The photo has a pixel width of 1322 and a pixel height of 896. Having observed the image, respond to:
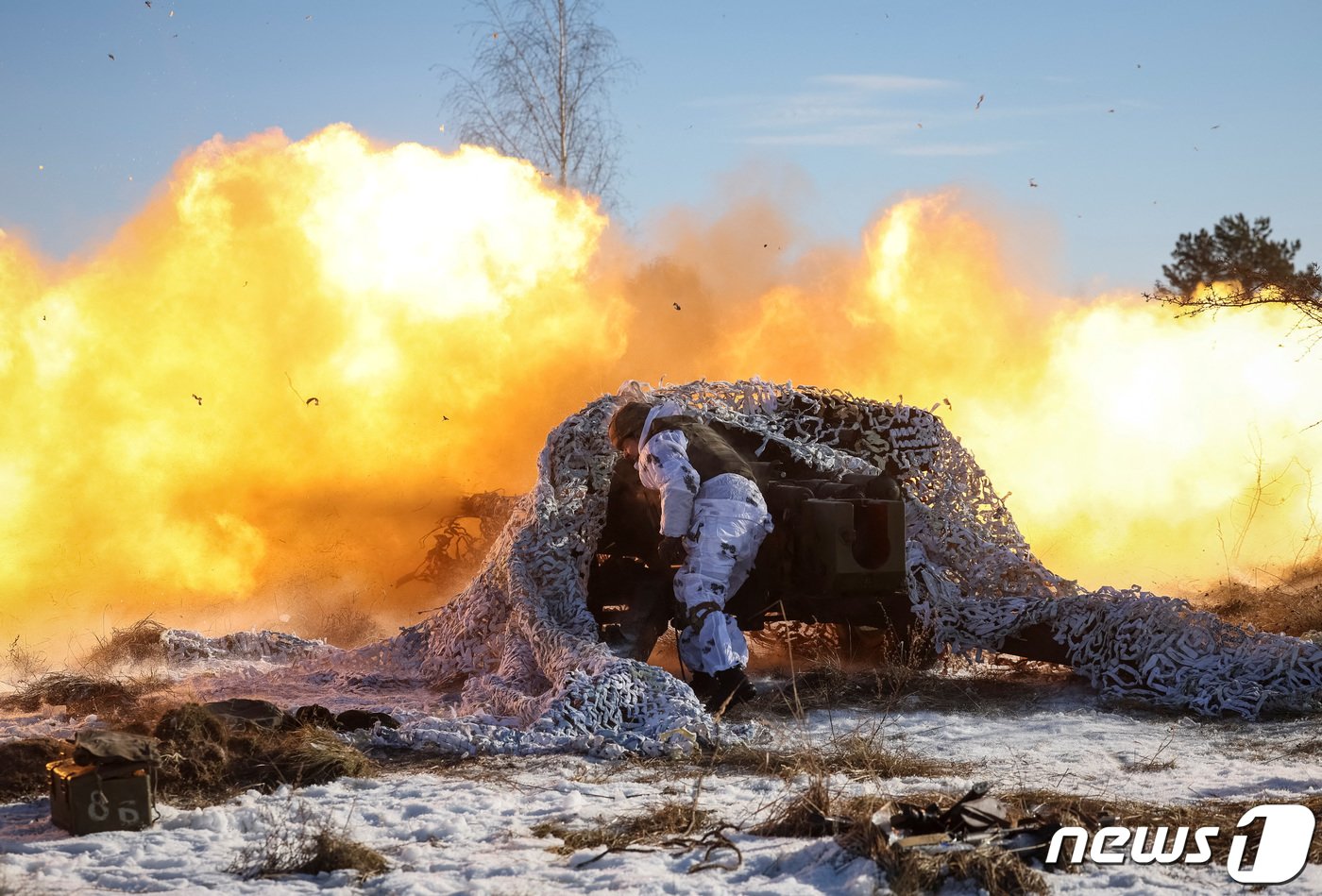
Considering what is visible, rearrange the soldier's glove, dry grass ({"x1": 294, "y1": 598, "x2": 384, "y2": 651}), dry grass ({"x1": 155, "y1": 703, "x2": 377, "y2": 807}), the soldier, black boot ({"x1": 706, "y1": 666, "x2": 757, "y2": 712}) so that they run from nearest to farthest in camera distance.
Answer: dry grass ({"x1": 155, "y1": 703, "x2": 377, "y2": 807})
black boot ({"x1": 706, "y1": 666, "x2": 757, "y2": 712})
the soldier
the soldier's glove
dry grass ({"x1": 294, "y1": 598, "x2": 384, "y2": 651})

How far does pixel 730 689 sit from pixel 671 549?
94cm

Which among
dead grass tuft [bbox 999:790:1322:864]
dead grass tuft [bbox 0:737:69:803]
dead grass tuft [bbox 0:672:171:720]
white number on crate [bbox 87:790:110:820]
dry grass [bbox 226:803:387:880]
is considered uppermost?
dead grass tuft [bbox 0:672:171:720]

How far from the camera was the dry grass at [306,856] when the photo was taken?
477 centimetres

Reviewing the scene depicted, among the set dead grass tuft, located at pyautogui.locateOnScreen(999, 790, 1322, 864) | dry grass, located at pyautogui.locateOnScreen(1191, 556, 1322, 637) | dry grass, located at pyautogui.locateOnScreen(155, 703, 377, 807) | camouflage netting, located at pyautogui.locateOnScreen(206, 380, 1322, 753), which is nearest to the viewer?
dead grass tuft, located at pyautogui.locateOnScreen(999, 790, 1322, 864)

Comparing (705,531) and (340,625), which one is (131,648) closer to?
Result: (340,625)

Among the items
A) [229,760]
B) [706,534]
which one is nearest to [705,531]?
[706,534]

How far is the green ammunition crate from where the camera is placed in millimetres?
5328

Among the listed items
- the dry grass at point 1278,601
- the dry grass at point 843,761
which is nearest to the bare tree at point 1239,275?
the dry grass at point 1278,601

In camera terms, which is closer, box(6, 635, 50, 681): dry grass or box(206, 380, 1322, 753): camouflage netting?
box(206, 380, 1322, 753): camouflage netting

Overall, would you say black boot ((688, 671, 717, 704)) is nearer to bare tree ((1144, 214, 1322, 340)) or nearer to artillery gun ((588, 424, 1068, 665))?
artillery gun ((588, 424, 1068, 665))

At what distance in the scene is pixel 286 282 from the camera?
14414 millimetres

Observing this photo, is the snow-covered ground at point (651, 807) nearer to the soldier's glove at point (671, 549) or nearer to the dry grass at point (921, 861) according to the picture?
the dry grass at point (921, 861)

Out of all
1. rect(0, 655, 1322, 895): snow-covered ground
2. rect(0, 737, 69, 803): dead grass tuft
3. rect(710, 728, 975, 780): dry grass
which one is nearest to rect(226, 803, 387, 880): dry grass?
rect(0, 655, 1322, 895): snow-covered ground

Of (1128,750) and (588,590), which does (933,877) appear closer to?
(1128,750)
